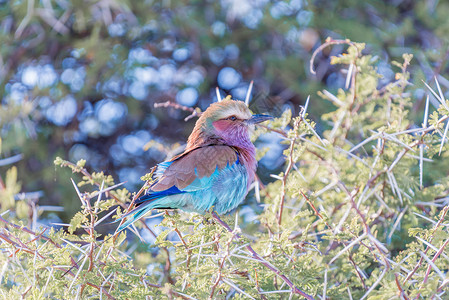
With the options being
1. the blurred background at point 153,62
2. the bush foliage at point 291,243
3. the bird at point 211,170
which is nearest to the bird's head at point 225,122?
the bird at point 211,170

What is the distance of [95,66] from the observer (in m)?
4.00

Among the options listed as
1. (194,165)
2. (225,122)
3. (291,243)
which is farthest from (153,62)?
(291,243)

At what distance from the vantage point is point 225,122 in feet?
8.80

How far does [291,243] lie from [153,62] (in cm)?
268

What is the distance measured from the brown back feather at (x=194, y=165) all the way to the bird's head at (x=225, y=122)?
0.59ft

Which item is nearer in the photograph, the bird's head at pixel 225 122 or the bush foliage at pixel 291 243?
the bush foliage at pixel 291 243

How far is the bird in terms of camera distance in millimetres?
2160

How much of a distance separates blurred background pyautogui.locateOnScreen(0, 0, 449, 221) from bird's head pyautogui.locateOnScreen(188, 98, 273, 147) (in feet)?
4.09

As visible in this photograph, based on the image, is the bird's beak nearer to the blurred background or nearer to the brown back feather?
the brown back feather

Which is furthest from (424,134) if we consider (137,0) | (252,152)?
(137,0)

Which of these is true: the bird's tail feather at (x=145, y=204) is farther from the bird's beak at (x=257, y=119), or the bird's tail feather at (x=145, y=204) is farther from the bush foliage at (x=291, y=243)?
the bird's beak at (x=257, y=119)

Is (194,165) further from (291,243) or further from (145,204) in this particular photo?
(291,243)

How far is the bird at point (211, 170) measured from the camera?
85.0 inches

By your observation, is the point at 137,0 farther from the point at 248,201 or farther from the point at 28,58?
the point at 248,201
